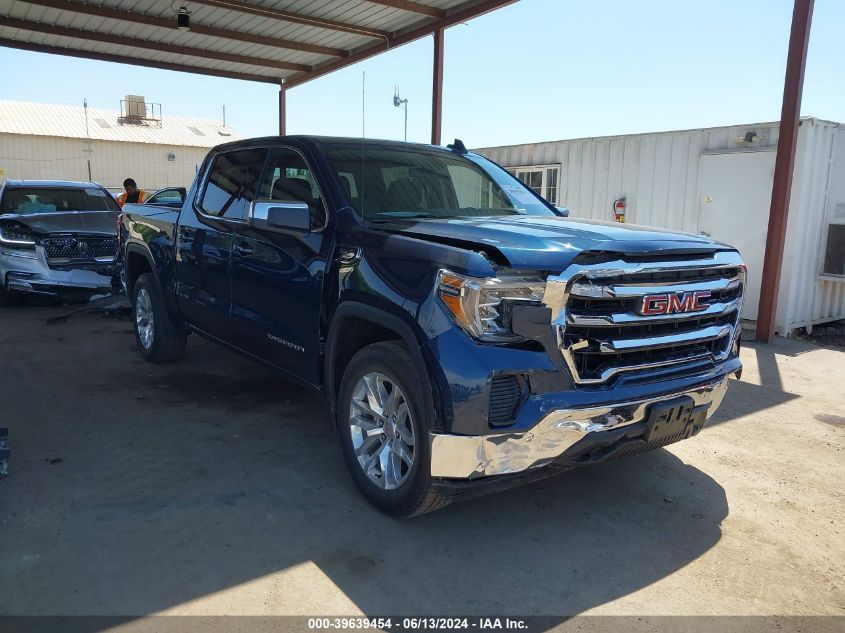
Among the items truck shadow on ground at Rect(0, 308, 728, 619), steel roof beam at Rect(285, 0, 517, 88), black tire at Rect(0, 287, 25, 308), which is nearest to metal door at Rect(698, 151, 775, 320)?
steel roof beam at Rect(285, 0, 517, 88)

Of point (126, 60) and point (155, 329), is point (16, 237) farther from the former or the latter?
point (126, 60)

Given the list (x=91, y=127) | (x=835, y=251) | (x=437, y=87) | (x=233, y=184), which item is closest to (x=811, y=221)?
(x=835, y=251)

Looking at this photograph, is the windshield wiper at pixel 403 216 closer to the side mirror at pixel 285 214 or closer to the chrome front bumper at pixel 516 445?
the side mirror at pixel 285 214

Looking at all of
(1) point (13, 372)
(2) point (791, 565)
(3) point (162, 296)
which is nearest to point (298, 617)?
(2) point (791, 565)

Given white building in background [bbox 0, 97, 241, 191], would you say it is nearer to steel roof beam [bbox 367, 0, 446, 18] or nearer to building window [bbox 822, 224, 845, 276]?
steel roof beam [bbox 367, 0, 446, 18]

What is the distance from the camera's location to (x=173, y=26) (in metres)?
10.9

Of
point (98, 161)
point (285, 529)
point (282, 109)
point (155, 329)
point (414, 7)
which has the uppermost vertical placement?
point (414, 7)

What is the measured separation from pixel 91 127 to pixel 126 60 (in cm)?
2989

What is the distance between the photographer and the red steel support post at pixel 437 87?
10547mm

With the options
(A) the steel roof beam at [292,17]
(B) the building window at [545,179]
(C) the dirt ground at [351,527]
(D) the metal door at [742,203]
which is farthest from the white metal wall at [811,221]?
(A) the steel roof beam at [292,17]

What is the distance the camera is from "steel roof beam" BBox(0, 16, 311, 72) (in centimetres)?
1091

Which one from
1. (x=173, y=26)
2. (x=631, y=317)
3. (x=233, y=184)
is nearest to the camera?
(x=631, y=317)

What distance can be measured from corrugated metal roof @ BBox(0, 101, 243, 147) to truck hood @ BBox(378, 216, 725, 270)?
40283mm

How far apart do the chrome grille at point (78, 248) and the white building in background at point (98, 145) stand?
29558mm
